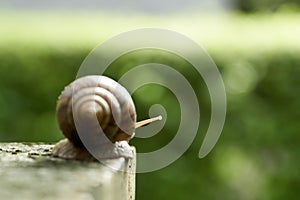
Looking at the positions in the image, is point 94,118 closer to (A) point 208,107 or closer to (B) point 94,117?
(B) point 94,117

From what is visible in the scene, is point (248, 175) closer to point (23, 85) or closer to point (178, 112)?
point (178, 112)

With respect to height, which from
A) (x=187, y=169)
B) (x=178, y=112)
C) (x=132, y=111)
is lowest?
(x=187, y=169)

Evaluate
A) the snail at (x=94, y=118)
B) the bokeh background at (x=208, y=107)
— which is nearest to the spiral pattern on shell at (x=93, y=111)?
the snail at (x=94, y=118)

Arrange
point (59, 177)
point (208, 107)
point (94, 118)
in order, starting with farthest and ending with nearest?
point (208, 107)
point (94, 118)
point (59, 177)

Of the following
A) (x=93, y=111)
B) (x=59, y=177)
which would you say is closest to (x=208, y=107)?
(x=93, y=111)

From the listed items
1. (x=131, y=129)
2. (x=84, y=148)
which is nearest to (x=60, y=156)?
(x=84, y=148)

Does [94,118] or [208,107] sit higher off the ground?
[94,118]

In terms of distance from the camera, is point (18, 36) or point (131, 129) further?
point (18, 36)
